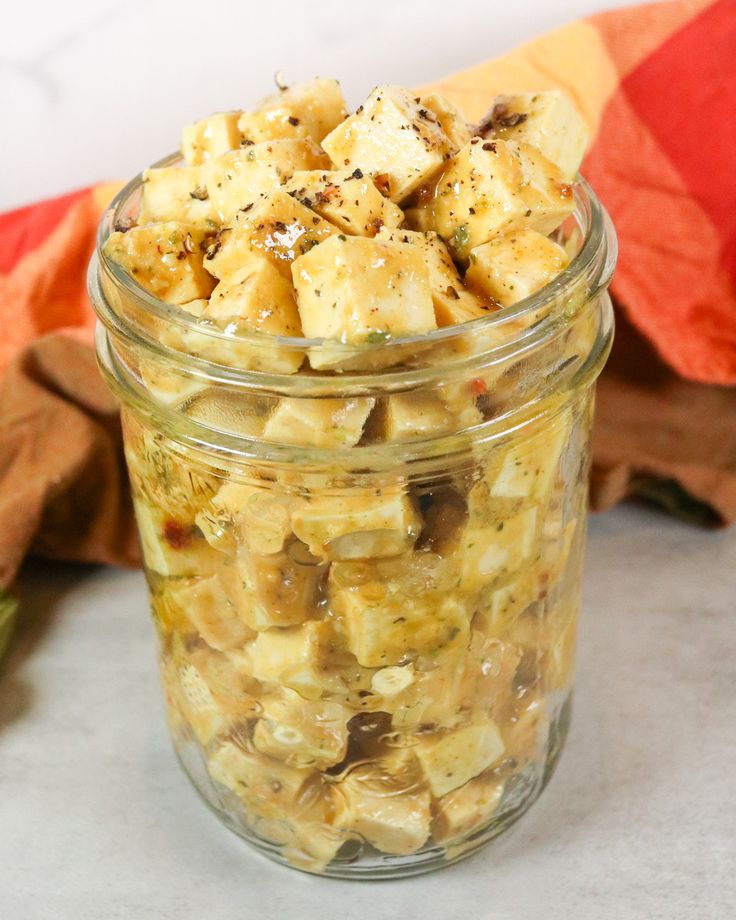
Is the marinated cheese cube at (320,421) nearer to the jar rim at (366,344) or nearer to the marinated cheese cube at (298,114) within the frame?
the jar rim at (366,344)

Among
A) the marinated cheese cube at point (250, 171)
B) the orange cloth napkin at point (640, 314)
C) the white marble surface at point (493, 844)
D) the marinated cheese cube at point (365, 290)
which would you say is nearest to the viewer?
the marinated cheese cube at point (365, 290)

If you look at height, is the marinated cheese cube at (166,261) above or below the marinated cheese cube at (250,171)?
below

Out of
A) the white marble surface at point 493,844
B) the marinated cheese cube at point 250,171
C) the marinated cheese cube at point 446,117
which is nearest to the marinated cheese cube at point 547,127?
the marinated cheese cube at point 446,117

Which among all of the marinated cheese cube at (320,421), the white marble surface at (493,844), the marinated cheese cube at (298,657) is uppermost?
the marinated cheese cube at (320,421)

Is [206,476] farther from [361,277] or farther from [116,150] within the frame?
[116,150]

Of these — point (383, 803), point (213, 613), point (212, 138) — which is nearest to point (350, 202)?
point (212, 138)

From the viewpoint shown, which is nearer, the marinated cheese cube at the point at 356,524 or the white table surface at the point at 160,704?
the marinated cheese cube at the point at 356,524

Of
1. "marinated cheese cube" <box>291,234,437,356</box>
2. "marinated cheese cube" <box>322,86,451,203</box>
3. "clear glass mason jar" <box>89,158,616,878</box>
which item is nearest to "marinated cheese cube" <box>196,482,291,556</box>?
"clear glass mason jar" <box>89,158,616,878</box>
